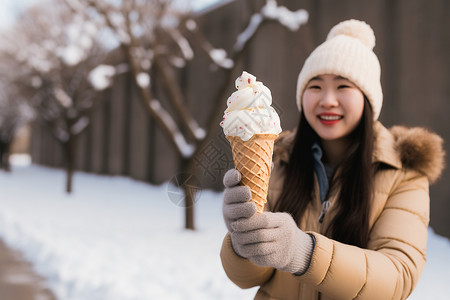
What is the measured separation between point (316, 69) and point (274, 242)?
95 centimetres

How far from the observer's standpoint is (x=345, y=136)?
2.00m

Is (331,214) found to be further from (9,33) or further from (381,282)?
(9,33)

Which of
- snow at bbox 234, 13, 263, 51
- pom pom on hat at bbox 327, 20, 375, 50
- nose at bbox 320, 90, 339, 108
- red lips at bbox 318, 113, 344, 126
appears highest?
snow at bbox 234, 13, 263, 51

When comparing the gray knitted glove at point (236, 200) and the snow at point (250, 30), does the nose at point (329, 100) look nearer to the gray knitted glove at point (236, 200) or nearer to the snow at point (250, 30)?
the gray knitted glove at point (236, 200)

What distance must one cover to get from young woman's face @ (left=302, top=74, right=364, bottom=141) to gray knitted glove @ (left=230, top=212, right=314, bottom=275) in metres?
0.61

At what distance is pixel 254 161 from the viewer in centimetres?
152

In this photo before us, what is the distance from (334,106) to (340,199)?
45 centimetres

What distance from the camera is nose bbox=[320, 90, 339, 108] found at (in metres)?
1.78

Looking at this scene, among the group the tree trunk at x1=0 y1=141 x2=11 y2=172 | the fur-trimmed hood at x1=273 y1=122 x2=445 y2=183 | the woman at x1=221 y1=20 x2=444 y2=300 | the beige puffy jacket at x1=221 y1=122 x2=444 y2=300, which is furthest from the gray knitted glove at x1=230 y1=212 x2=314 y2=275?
the tree trunk at x1=0 y1=141 x2=11 y2=172

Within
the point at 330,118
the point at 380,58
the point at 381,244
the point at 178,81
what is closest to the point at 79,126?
the point at 178,81

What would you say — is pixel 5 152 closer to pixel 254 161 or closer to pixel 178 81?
pixel 178 81

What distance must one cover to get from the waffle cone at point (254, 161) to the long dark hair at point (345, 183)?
490mm

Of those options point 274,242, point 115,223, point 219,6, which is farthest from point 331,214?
point 219,6

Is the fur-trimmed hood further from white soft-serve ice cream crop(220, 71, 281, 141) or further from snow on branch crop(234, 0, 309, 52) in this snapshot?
snow on branch crop(234, 0, 309, 52)
